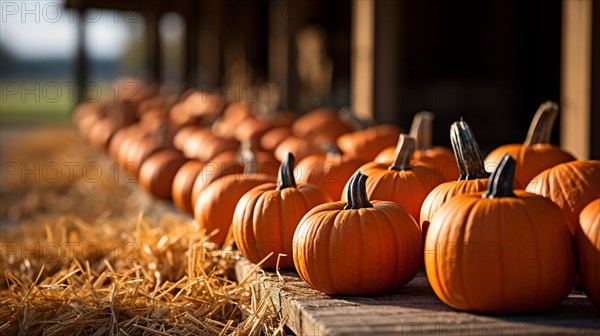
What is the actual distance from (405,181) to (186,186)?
5.48 ft

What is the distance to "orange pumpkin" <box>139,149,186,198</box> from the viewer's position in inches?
190

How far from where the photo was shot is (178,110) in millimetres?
8609

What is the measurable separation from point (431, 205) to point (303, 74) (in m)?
11.4

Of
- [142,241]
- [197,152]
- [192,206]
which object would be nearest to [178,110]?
[197,152]

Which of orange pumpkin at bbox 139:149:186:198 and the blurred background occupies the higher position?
the blurred background

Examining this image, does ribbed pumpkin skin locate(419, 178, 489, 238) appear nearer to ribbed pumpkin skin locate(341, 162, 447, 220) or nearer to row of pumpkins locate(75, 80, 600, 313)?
row of pumpkins locate(75, 80, 600, 313)

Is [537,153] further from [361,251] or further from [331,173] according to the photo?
[361,251]

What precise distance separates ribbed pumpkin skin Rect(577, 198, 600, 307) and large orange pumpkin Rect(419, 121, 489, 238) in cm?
37

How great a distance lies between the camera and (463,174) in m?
2.44

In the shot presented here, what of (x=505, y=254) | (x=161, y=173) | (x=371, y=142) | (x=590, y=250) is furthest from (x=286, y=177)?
(x=161, y=173)

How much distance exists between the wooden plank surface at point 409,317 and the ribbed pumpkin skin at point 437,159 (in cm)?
78

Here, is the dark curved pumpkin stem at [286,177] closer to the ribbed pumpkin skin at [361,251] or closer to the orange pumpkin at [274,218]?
the orange pumpkin at [274,218]

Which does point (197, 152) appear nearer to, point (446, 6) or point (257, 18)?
point (446, 6)

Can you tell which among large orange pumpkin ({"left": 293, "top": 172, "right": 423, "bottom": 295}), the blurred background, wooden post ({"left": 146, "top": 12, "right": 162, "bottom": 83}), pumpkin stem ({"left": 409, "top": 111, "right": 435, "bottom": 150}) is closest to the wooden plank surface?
large orange pumpkin ({"left": 293, "top": 172, "right": 423, "bottom": 295})
